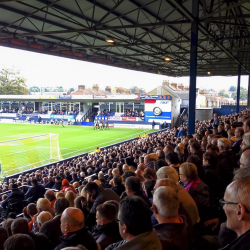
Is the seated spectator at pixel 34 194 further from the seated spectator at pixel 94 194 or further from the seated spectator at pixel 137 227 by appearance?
the seated spectator at pixel 137 227

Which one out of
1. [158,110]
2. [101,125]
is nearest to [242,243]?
[158,110]

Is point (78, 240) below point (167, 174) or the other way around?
below

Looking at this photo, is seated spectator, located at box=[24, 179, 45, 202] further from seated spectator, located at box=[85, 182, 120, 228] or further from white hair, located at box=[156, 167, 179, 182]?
white hair, located at box=[156, 167, 179, 182]

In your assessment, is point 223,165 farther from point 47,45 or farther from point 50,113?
A: point 50,113

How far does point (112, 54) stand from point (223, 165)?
16.7 metres

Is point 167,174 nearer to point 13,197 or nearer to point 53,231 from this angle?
point 53,231

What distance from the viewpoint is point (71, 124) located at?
139 feet

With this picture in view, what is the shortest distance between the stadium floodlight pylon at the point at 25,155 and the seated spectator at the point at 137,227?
571 inches

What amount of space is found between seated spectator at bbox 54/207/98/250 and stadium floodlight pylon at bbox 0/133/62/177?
13509mm

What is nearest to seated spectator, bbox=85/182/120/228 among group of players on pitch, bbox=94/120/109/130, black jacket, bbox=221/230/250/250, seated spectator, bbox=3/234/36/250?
seated spectator, bbox=3/234/36/250

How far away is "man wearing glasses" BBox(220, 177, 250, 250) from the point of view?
1466 mm

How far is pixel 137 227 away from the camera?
1.64 meters

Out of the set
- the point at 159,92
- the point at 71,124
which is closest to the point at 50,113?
the point at 71,124

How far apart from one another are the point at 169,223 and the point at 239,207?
1.90ft
